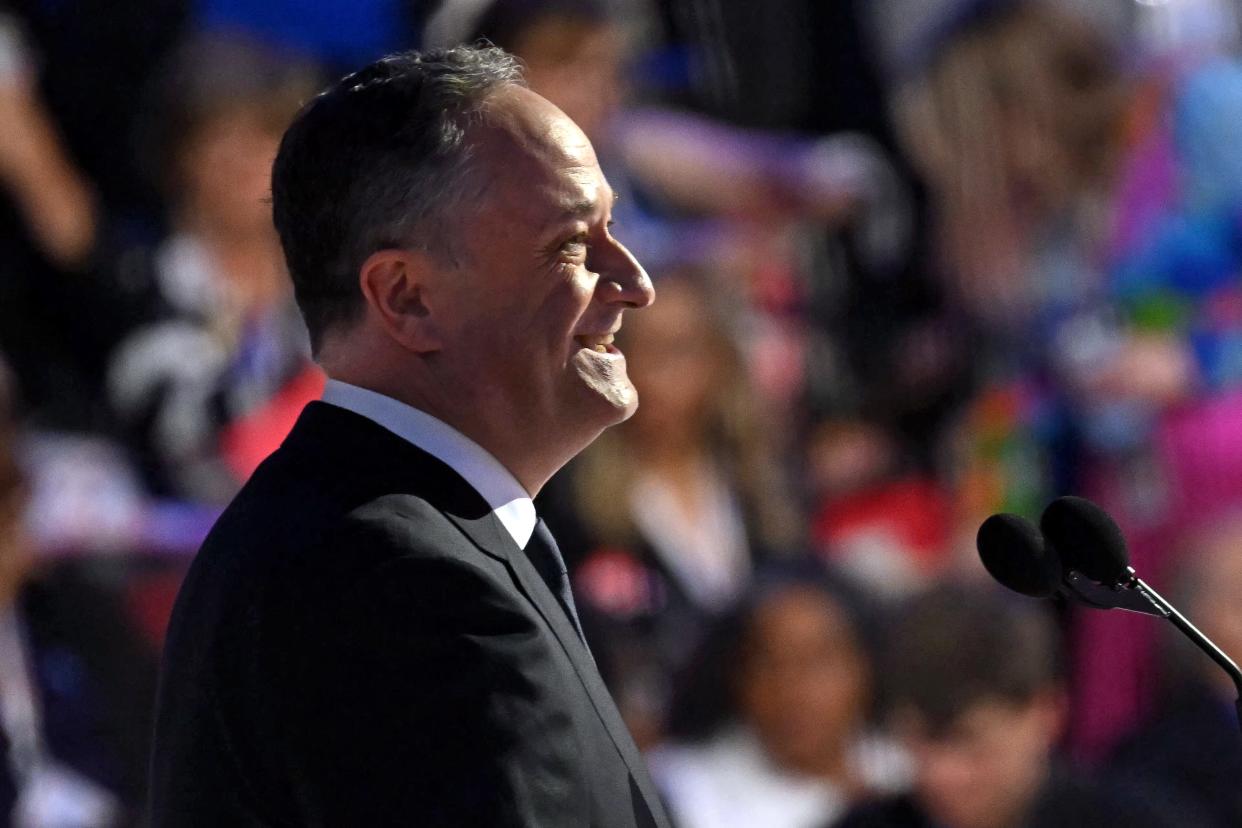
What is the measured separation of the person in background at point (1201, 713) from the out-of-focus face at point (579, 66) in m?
2.10

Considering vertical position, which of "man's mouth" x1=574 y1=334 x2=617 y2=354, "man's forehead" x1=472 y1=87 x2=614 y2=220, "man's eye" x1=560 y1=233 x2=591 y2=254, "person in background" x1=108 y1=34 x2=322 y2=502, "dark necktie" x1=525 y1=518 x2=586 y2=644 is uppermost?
"man's forehead" x1=472 y1=87 x2=614 y2=220

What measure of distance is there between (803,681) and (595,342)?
3.50 meters

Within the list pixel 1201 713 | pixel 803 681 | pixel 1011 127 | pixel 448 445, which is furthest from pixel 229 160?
pixel 448 445

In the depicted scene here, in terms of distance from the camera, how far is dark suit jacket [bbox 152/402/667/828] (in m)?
1.40

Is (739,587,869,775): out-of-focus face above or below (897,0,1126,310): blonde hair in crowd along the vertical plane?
below

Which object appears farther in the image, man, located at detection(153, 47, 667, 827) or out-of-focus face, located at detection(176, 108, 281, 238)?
out-of-focus face, located at detection(176, 108, 281, 238)

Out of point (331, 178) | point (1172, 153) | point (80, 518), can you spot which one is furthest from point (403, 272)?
point (1172, 153)

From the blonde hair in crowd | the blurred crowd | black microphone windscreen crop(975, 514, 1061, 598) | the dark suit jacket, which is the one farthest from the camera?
the blonde hair in crowd

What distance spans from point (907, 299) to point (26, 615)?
2.67 meters

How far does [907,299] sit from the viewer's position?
554 cm

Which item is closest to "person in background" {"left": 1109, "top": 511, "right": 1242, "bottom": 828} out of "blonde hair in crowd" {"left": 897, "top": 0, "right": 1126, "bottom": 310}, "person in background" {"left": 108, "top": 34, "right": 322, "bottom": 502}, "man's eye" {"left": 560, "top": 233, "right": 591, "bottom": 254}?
"blonde hair in crowd" {"left": 897, "top": 0, "right": 1126, "bottom": 310}

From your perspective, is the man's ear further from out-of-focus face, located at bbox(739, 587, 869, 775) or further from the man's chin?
out-of-focus face, located at bbox(739, 587, 869, 775)

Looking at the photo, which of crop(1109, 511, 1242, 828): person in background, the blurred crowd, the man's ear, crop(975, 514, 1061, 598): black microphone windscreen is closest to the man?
the man's ear

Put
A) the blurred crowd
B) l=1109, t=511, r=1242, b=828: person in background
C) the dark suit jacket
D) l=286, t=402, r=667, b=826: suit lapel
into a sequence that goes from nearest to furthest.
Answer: the dark suit jacket → l=286, t=402, r=667, b=826: suit lapel → the blurred crowd → l=1109, t=511, r=1242, b=828: person in background
